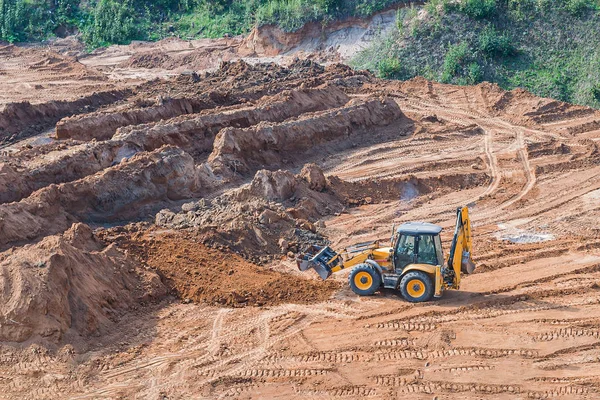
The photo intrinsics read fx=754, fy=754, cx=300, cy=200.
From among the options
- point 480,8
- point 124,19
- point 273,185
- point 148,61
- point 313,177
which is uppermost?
point 124,19

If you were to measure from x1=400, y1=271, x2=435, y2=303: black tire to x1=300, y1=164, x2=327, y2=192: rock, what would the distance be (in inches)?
280

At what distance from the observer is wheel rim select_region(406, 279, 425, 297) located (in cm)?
1359

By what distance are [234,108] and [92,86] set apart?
10.8 metres

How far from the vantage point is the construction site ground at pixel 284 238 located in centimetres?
1172

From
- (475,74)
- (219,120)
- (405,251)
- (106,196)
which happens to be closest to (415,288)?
(405,251)

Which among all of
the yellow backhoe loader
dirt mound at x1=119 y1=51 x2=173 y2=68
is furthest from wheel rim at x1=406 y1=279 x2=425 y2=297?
dirt mound at x1=119 y1=51 x2=173 y2=68

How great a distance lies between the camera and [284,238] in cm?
1717

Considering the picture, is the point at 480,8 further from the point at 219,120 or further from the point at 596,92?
the point at 219,120

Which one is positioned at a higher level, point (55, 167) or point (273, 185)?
point (55, 167)

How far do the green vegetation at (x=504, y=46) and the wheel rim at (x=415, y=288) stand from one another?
730 inches

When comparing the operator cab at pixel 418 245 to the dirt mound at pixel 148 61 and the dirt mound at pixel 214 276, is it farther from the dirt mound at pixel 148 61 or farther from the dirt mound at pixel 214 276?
the dirt mound at pixel 148 61

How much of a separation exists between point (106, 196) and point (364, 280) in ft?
25.2

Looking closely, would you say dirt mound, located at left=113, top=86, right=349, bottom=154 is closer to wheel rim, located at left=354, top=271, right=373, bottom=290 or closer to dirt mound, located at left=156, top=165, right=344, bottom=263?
dirt mound, located at left=156, top=165, right=344, bottom=263

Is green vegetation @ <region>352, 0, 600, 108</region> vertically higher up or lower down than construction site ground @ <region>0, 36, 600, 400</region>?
higher up
